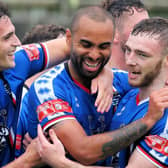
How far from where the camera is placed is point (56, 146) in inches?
168

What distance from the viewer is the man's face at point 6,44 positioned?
4.89m

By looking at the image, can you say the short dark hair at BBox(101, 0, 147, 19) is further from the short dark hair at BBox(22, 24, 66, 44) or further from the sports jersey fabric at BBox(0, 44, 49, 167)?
the sports jersey fabric at BBox(0, 44, 49, 167)

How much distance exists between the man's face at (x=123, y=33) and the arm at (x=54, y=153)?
1.78 meters

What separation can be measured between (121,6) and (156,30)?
152 centimetres

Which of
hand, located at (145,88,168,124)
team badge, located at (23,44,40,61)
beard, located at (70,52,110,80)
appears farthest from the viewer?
team badge, located at (23,44,40,61)

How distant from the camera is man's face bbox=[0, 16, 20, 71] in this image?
4887 mm

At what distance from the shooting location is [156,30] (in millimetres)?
4484

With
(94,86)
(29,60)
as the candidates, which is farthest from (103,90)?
(29,60)

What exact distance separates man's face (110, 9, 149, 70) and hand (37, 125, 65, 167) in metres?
1.78

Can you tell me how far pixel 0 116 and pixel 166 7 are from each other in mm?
14998

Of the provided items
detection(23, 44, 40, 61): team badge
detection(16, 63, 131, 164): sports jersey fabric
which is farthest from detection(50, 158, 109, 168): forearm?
detection(23, 44, 40, 61): team badge

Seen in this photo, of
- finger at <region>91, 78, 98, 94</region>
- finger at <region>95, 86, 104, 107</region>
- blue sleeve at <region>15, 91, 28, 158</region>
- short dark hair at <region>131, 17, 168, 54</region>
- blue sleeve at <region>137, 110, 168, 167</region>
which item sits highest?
short dark hair at <region>131, 17, 168, 54</region>

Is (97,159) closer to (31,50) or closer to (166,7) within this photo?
(31,50)

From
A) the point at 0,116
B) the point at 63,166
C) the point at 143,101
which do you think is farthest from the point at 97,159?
the point at 0,116
